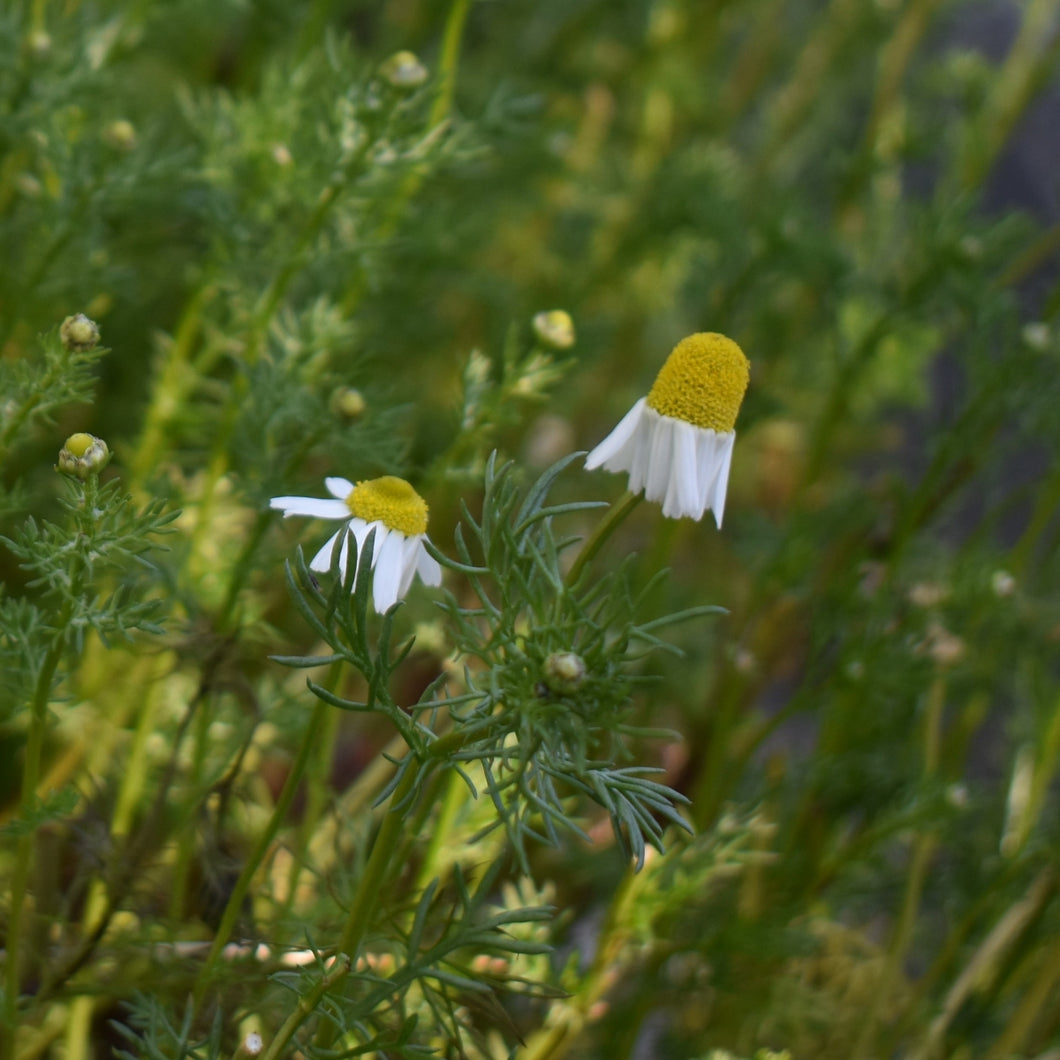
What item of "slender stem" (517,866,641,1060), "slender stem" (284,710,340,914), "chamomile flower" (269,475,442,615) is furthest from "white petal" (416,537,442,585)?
"slender stem" (517,866,641,1060)

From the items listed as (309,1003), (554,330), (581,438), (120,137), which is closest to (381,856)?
(309,1003)

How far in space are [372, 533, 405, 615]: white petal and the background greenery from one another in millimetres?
95

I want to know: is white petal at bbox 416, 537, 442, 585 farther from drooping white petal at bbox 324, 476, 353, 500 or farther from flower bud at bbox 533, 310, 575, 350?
flower bud at bbox 533, 310, 575, 350

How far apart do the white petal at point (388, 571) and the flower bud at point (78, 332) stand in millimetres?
141

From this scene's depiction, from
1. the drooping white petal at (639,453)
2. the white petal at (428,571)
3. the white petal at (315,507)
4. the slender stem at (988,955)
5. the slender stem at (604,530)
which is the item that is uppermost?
the drooping white petal at (639,453)

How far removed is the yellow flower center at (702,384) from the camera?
409mm

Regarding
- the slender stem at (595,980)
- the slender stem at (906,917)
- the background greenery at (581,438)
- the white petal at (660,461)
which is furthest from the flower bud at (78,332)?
the slender stem at (906,917)

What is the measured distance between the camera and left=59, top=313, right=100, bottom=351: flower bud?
1.50ft

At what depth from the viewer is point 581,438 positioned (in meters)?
1.39

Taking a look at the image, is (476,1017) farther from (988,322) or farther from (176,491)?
(988,322)

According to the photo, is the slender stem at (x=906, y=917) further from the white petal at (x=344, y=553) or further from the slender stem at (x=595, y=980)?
the white petal at (x=344, y=553)

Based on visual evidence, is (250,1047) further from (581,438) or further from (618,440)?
(581,438)

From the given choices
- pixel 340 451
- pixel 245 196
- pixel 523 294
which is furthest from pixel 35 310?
pixel 523 294

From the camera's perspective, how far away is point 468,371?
2.03 ft
